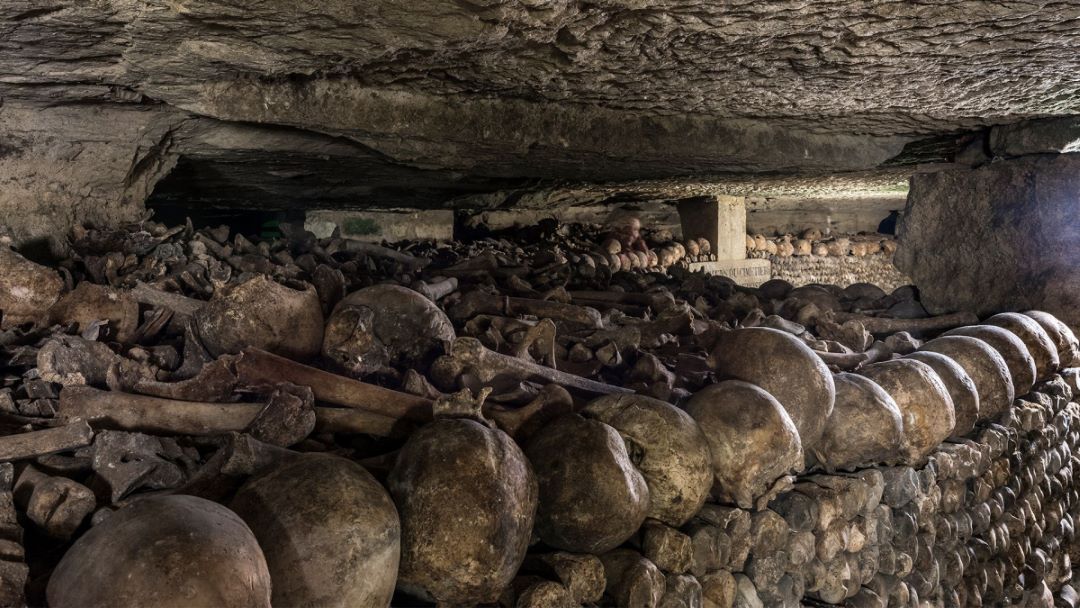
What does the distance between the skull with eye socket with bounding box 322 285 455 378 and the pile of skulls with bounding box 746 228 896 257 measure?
20.8 ft

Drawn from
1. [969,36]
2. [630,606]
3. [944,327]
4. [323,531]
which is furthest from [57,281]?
[944,327]

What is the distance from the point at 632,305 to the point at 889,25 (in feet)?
6.29

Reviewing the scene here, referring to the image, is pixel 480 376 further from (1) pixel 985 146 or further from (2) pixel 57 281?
(1) pixel 985 146

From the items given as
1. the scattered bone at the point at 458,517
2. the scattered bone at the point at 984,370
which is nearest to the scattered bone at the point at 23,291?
the scattered bone at the point at 458,517

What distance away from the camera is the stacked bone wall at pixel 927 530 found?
220 centimetres

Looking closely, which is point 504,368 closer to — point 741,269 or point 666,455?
point 666,455

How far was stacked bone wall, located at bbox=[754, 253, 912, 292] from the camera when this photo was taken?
8367 millimetres

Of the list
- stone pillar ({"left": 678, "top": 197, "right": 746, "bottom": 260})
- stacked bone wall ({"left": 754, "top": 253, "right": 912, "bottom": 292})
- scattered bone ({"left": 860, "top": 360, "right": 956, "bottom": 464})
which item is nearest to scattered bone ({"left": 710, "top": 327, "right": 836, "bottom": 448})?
scattered bone ({"left": 860, "top": 360, "right": 956, "bottom": 464})

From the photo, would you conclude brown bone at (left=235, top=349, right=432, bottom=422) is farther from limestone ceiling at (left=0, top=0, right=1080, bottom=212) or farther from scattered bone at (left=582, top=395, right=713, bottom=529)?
limestone ceiling at (left=0, top=0, right=1080, bottom=212)

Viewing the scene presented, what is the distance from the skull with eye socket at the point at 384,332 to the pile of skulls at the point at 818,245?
6330mm

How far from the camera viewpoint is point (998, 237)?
441 cm

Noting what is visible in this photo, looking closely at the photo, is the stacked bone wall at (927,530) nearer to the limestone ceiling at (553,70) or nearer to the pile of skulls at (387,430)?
the pile of skulls at (387,430)

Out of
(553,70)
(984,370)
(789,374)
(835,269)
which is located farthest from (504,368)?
Result: (835,269)

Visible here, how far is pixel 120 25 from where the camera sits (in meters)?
1.71
